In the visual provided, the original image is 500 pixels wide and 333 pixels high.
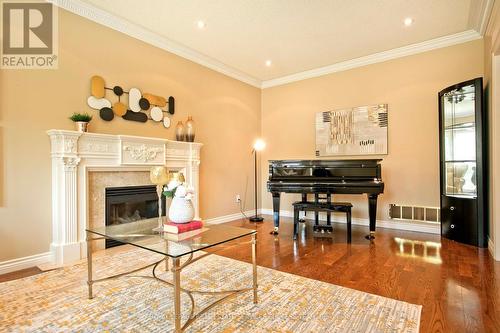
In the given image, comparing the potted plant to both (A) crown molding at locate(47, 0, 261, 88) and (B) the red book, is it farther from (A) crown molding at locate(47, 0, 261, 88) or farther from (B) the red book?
(B) the red book

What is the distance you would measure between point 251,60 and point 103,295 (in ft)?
13.3

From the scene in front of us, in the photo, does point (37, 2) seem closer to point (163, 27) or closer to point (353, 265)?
point (163, 27)

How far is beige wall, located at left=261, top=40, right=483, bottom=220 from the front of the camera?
3.92 meters

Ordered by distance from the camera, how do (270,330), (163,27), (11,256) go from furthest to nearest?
(163,27)
(11,256)
(270,330)

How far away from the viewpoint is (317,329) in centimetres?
163

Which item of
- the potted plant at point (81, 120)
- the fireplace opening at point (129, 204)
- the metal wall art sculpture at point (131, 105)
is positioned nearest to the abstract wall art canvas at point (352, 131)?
the metal wall art sculpture at point (131, 105)

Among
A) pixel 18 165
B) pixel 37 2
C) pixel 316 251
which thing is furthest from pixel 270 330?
pixel 37 2

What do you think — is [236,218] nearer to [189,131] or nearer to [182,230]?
[189,131]

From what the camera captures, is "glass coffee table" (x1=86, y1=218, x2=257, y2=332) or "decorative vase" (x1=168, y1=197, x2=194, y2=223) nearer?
"glass coffee table" (x1=86, y1=218, x2=257, y2=332)

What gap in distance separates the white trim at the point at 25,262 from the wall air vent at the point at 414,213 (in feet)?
15.4

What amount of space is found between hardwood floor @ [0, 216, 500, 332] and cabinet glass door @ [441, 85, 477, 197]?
0.77m

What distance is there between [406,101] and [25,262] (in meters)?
5.36

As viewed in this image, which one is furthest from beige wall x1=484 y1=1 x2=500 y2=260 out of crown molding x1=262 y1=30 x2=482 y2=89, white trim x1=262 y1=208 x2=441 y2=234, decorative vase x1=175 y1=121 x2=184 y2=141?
decorative vase x1=175 y1=121 x2=184 y2=141

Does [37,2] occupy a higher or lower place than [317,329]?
higher
